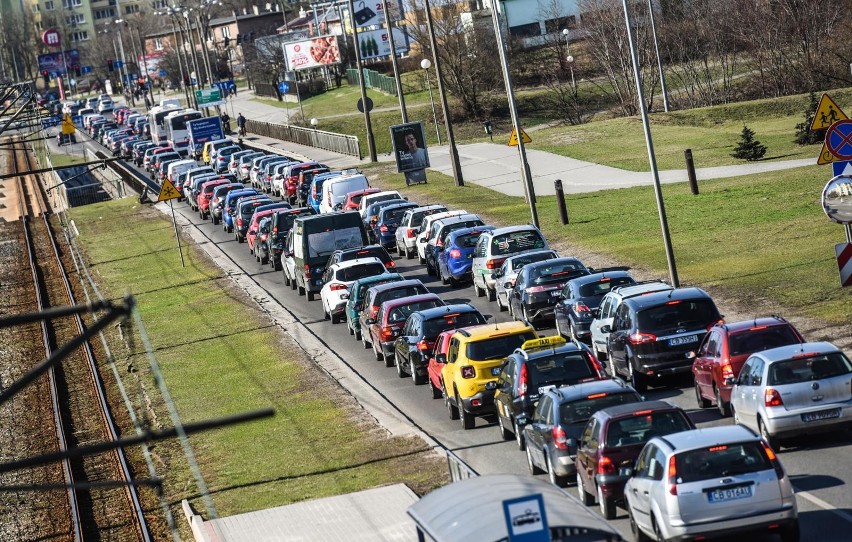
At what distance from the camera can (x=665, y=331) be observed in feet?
79.3

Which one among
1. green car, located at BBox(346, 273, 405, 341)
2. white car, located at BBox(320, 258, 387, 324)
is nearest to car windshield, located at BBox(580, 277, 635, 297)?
green car, located at BBox(346, 273, 405, 341)

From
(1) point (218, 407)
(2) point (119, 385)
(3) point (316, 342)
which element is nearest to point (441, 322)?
(1) point (218, 407)

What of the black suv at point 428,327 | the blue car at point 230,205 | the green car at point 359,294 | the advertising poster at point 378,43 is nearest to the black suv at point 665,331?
the black suv at point 428,327

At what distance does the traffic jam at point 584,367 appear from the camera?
49.2 feet

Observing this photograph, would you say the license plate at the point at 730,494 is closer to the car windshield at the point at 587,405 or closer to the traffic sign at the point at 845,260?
the car windshield at the point at 587,405

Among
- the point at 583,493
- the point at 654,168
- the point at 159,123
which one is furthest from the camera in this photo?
→ the point at 159,123

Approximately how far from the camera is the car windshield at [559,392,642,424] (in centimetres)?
1859

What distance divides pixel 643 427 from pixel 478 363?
22.0ft

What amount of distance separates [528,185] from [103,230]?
99.1 ft

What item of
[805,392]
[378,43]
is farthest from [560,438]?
[378,43]

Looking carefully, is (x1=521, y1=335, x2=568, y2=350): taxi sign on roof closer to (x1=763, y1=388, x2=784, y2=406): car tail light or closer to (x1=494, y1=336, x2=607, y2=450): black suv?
(x1=494, y1=336, x2=607, y2=450): black suv

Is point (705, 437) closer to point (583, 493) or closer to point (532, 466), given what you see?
point (583, 493)

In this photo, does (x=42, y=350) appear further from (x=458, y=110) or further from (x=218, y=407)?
(x=458, y=110)

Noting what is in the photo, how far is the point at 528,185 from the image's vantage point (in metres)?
43.5
